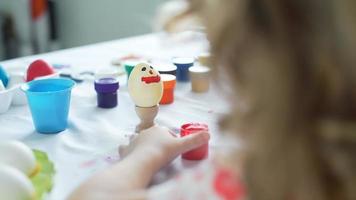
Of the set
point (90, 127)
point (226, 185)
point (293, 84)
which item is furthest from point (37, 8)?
point (293, 84)

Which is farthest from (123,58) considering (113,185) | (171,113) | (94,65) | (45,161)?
(113,185)

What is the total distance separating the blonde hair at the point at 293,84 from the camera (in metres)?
0.32

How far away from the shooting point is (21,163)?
61 centimetres

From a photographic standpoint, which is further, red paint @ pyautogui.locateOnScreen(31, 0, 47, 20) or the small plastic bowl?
red paint @ pyautogui.locateOnScreen(31, 0, 47, 20)

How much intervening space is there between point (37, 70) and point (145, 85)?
272mm

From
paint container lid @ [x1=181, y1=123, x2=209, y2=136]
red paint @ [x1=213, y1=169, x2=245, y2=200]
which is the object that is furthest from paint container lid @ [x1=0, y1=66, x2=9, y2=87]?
red paint @ [x1=213, y1=169, x2=245, y2=200]

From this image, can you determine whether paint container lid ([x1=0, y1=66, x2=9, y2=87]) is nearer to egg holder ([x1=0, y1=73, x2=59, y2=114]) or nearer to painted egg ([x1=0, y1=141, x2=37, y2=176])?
egg holder ([x1=0, y1=73, x2=59, y2=114])

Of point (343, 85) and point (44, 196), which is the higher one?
point (343, 85)

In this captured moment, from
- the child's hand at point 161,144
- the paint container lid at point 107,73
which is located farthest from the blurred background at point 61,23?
the child's hand at point 161,144

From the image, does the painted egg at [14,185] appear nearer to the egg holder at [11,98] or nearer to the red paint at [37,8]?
the egg holder at [11,98]

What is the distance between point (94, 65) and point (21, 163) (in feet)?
1.75

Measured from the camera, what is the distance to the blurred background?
205 cm

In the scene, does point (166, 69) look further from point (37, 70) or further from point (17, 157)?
point (17, 157)

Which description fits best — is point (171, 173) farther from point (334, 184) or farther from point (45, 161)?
point (334, 184)
